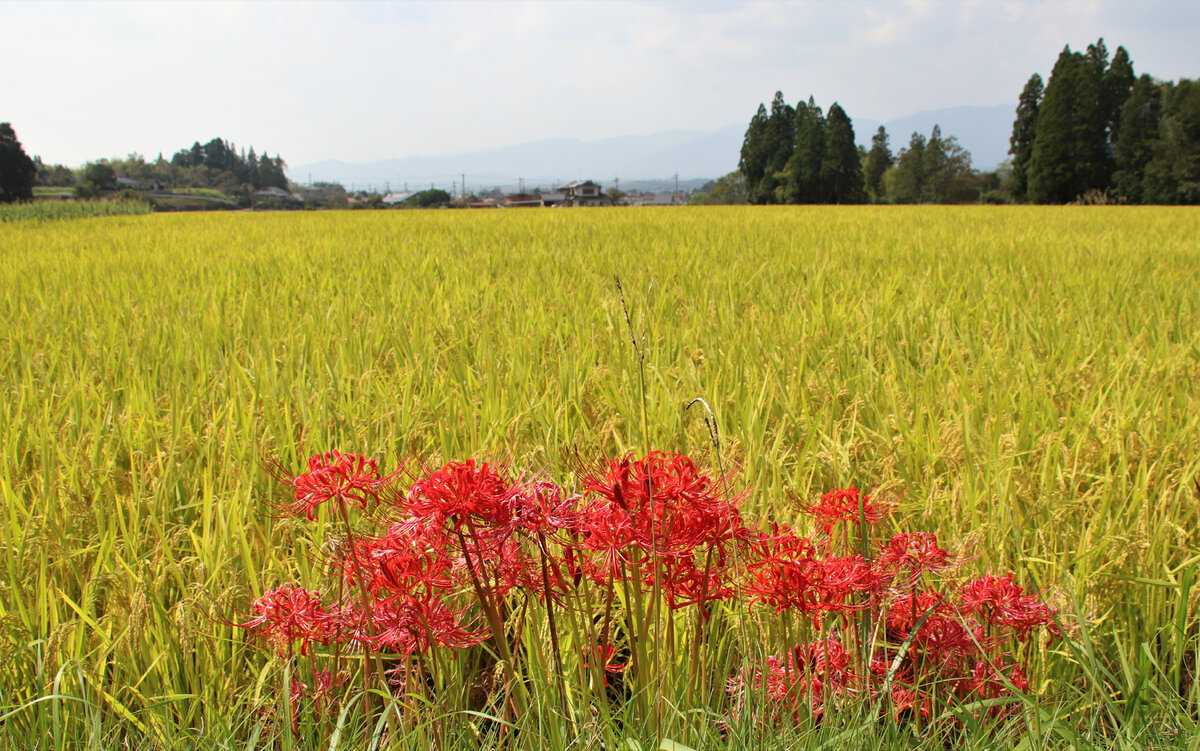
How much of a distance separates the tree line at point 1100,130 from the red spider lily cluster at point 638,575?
34.9m

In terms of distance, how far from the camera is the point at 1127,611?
3.65 ft

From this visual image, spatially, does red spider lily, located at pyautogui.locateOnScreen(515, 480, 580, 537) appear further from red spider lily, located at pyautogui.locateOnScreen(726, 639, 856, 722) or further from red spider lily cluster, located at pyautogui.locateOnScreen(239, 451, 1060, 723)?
red spider lily, located at pyautogui.locateOnScreen(726, 639, 856, 722)

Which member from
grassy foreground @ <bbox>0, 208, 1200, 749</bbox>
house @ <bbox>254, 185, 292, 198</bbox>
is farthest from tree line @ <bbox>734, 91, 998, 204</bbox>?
house @ <bbox>254, 185, 292, 198</bbox>

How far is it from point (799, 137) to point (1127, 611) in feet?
131

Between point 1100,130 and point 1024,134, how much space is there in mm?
4151

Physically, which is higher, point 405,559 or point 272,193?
point 272,193

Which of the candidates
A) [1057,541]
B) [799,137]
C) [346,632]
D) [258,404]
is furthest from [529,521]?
[799,137]

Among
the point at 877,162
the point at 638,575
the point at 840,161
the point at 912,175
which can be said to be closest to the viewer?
the point at 638,575

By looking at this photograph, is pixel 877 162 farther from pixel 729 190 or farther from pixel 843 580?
pixel 843 580

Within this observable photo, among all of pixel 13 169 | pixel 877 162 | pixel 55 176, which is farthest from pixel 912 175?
pixel 55 176

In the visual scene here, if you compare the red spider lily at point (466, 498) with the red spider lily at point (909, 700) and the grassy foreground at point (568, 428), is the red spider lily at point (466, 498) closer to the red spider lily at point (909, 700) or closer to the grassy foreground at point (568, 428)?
the grassy foreground at point (568, 428)

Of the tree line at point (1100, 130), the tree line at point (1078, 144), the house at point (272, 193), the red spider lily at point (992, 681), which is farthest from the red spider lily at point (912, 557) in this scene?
the house at point (272, 193)

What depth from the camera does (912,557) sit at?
758mm

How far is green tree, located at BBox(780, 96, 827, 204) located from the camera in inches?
1435
